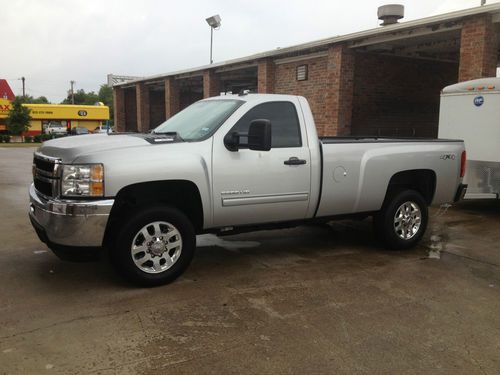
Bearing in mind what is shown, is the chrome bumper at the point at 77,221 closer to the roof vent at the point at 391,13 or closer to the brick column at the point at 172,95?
the roof vent at the point at 391,13

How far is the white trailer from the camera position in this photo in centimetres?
896

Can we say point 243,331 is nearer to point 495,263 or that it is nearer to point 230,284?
point 230,284

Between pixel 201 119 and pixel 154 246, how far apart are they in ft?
5.39

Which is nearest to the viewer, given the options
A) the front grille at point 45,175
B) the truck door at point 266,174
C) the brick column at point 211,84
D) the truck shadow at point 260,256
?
the front grille at point 45,175

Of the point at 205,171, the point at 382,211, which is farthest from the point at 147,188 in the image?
the point at 382,211

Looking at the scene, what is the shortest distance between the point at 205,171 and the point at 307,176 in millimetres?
1296

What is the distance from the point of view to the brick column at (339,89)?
13.9 meters

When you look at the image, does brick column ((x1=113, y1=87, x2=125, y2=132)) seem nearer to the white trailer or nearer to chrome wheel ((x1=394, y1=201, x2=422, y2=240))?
the white trailer

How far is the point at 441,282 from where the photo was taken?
531cm

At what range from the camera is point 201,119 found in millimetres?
5680

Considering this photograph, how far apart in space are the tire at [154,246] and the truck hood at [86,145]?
698mm

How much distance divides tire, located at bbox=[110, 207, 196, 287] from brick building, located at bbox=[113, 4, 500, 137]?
332 inches

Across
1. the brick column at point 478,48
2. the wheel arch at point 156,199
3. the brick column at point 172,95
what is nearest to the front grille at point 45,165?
the wheel arch at point 156,199

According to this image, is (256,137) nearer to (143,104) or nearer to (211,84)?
(211,84)
